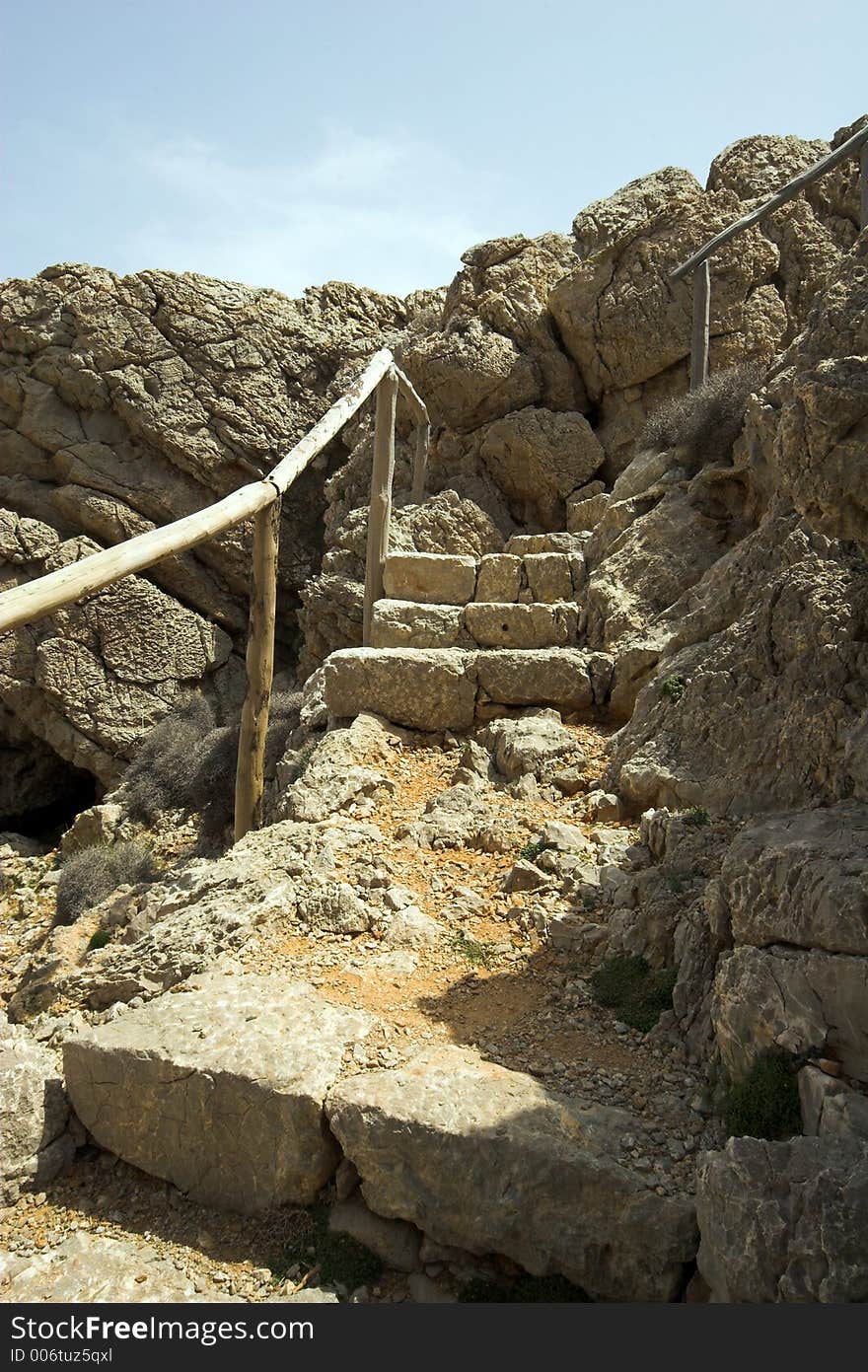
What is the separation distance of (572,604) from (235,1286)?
21.2 ft

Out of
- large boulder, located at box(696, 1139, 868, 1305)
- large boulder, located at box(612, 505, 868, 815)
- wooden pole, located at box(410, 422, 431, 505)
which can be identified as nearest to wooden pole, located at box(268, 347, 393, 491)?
wooden pole, located at box(410, 422, 431, 505)

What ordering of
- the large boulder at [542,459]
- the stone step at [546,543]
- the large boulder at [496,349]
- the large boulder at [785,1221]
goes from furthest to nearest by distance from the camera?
the large boulder at [496,349]
the large boulder at [542,459]
the stone step at [546,543]
the large boulder at [785,1221]

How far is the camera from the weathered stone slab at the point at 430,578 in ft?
30.7

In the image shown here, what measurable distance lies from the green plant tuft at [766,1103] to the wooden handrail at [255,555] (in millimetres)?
3823

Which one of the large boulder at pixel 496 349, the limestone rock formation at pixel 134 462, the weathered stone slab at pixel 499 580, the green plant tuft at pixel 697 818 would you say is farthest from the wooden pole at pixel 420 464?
the green plant tuft at pixel 697 818

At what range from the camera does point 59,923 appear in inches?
378

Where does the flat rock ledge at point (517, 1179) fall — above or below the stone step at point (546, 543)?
below

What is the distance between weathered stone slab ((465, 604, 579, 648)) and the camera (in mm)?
8625

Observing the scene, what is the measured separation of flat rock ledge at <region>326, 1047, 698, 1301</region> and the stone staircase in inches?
167

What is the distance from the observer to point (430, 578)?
9484 millimetres

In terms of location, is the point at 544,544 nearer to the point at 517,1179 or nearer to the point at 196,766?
the point at 196,766

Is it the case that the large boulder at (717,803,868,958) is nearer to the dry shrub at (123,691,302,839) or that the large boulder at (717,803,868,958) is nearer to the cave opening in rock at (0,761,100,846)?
the dry shrub at (123,691,302,839)

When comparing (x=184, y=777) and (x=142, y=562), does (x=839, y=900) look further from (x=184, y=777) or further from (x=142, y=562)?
(x=184, y=777)

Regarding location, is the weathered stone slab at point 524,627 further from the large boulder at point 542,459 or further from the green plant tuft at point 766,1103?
the green plant tuft at point 766,1103
